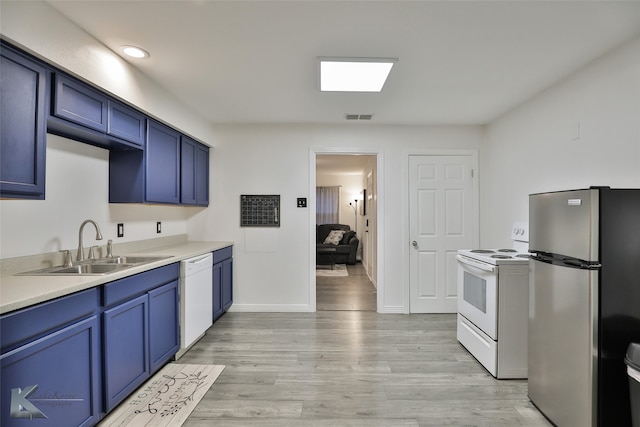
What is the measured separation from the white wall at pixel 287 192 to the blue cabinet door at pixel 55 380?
87.8 inches

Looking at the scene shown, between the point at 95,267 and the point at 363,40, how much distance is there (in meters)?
2.50

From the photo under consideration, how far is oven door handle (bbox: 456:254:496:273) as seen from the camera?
2430 mm

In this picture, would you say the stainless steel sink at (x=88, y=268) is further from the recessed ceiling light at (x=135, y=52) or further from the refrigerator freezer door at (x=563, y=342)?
the refrigerator freezer door at (x=563, y=342)

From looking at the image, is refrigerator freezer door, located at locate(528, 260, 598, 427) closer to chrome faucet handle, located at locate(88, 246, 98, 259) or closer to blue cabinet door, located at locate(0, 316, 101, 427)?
blue cabinet door, located at locate(0, 316, 101, 427)

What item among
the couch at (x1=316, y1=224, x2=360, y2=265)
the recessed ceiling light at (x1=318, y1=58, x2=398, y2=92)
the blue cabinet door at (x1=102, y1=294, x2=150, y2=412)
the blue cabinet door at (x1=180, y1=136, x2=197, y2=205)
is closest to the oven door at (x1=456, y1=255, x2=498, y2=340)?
the recessed ceiling light at (x1=318, y1=58, x2=398, y2=92)

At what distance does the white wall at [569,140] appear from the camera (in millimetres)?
1996

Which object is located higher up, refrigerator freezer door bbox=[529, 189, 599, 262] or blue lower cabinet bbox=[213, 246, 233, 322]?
refrigerator freezer door bbox=[529, 189, 599, 262]

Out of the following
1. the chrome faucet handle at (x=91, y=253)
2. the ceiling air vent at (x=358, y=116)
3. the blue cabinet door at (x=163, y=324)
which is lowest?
the blue cabinet door at (x=163, y=324)

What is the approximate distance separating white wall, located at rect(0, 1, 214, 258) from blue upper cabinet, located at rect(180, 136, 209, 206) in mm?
364

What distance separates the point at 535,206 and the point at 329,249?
5.56 m

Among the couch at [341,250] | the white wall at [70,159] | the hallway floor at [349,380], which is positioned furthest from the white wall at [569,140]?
the couch at [341,250]

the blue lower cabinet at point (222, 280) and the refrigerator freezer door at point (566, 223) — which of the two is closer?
the refrigerator freezer door at point (566, 223)

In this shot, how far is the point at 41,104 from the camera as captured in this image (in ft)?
5.53

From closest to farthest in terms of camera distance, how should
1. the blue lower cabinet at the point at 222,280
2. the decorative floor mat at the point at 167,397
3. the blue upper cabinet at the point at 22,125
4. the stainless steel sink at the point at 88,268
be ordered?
the blue upper cabinet at the point at 22,125 → the decorative floor mat at the point at 167,397 → the stainless steel sink at the point at 88,268 → the blue lower cabinet at the point at 222,280
